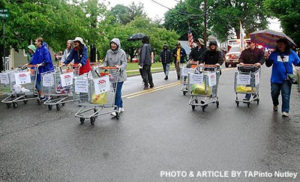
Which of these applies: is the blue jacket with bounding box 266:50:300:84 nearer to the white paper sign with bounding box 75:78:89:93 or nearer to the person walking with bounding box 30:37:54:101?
the white paper sign with bounding box 75:78:89:93

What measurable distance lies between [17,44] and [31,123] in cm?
896

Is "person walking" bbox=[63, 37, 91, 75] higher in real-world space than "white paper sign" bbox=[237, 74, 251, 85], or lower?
higher

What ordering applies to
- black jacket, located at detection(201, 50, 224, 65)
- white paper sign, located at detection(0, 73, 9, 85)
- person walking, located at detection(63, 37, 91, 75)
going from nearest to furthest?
person walking, located at detection(63, 37, 91, 75) → white paper sign, located at detection(0, 73, 9, 85) → black jacket, located at detection(201, 50, 224, 65)

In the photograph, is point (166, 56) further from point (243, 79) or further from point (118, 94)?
point (118, 94)

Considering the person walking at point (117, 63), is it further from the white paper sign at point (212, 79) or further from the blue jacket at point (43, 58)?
the blue jacket at point (43, 58)

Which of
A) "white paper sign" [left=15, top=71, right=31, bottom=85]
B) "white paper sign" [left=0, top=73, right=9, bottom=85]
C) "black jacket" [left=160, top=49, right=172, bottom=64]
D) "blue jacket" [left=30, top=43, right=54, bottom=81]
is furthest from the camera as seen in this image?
"black jacket" [left=160, top=49, right=172, bottom=64]

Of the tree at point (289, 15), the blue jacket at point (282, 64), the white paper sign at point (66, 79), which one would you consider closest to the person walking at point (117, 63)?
the white paper sign at point (66, 79)

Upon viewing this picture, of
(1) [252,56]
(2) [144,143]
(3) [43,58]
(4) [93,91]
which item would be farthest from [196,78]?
(3) [43,58]

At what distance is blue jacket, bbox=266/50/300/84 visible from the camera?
8.67 m

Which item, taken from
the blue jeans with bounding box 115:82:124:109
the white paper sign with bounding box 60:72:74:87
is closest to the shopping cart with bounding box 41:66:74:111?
the white paper sign with bounding box 60:72:74:87

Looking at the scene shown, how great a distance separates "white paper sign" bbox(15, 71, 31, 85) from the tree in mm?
29896

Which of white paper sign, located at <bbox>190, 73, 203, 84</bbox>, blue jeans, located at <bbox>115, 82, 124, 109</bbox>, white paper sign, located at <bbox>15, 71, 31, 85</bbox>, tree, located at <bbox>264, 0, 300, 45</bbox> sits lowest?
blue jeans, located at <bbox>115, 82, 124, 109</bbox>

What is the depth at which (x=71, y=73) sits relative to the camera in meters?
9.64

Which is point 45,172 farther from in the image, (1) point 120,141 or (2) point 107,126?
(2) point 107,126
